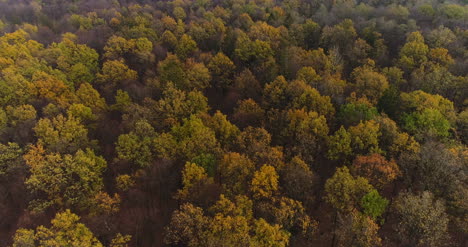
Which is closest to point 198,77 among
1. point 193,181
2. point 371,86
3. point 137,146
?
point 137,146

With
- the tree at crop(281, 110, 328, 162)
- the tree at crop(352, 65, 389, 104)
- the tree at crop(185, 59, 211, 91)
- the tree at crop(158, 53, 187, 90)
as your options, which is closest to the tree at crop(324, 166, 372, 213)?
the tree at crop(281, 110, 328, 162)

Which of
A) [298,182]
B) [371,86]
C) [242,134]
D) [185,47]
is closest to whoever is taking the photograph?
[298,182]

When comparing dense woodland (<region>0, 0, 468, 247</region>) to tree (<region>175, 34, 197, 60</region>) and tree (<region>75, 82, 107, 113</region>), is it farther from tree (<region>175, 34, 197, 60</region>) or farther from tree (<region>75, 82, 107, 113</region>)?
tree (<region>175, 34, 197, 60</region>)

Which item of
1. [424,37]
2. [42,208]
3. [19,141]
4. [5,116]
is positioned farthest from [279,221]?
[424,37]

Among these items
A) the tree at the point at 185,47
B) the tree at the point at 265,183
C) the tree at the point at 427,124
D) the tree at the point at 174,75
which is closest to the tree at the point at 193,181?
the tree at the point at 265,183

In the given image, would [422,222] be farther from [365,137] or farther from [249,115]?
[249,115]

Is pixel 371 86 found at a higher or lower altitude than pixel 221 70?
higher

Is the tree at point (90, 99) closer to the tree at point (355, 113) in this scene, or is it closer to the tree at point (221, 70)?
the tree at point (221, 70)
